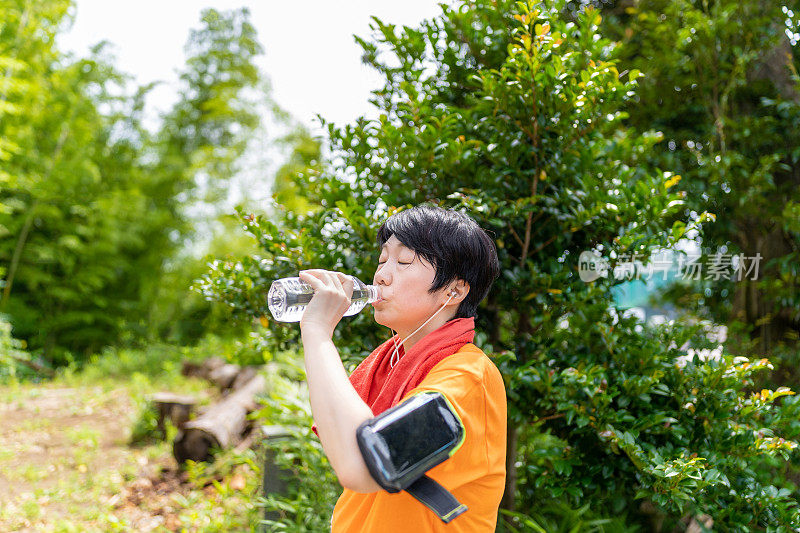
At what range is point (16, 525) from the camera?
10.5 feet

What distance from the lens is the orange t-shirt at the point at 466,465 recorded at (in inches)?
39.5

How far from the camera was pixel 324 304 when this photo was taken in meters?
1.06

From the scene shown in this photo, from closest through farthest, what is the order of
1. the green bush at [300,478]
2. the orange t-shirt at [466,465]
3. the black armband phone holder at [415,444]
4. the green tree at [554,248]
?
the black armband phone holder at [415,444] < the orange t-shirt at [466,465] < the green tree at [554,248] < the green bush at [300,478]

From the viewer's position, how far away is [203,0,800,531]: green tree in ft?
6.39

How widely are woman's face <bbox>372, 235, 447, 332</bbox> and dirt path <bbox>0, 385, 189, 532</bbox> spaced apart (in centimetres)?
266

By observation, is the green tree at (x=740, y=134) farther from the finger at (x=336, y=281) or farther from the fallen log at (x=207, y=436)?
the fallen log at (x=207, y=436)

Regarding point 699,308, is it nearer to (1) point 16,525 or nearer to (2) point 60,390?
(1) point 16,525

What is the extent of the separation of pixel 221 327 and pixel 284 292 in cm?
799

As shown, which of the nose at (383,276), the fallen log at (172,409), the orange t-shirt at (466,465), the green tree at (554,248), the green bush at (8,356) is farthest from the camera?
the green bush at (8,356)

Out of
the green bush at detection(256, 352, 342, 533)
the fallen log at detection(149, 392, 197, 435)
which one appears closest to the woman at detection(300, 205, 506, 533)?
the green bush at detection(256, 352, 342, 533)

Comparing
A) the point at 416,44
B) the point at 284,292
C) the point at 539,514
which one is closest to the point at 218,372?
the point at 539,514

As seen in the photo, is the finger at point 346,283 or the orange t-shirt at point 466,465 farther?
the finger at point 346,283

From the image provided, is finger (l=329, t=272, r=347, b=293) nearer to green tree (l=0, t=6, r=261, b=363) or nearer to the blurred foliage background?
the blurred foliage background

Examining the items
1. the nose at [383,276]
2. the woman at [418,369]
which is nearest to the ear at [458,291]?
the woman at [418,369]
